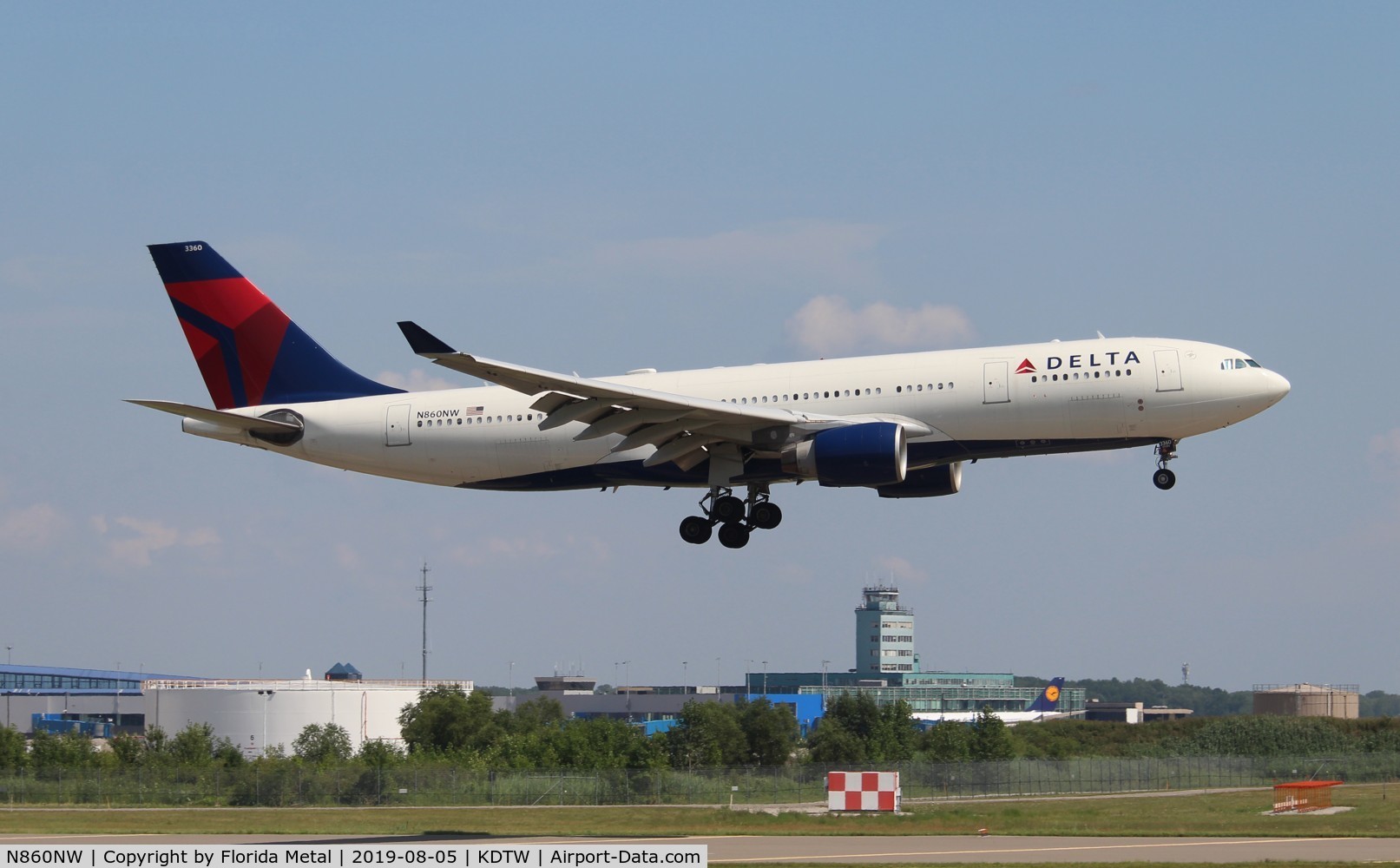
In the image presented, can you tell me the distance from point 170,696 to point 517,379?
6985 centimetres

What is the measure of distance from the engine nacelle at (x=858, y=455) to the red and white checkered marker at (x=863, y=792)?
44.7 feet

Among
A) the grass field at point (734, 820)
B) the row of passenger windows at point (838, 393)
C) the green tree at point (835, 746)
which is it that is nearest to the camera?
the row of passenger windows at point (838, 393)

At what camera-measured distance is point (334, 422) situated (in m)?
47.8

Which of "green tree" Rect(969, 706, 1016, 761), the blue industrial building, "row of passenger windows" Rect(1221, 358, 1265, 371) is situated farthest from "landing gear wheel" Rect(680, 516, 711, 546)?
the blue industrial building

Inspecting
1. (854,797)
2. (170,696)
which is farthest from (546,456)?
(170,696)

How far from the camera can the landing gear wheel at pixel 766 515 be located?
152 ft

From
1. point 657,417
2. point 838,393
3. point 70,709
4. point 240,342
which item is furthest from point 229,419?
point 70,709

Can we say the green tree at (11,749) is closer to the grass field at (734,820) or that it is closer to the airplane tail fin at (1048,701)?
the grass field at (734,820)

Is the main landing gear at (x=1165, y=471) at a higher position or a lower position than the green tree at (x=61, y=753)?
higher

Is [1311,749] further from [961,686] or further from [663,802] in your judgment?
[961,686]

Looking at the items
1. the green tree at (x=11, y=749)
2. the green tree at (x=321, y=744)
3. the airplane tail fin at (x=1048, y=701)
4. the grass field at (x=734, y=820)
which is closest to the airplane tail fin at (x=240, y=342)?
the grass field at (x=734, y=820)

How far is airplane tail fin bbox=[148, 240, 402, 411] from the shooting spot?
49.6 meters

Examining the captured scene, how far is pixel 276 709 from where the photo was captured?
325 feet

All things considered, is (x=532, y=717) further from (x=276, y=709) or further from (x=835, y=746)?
(x=835, y=746)
